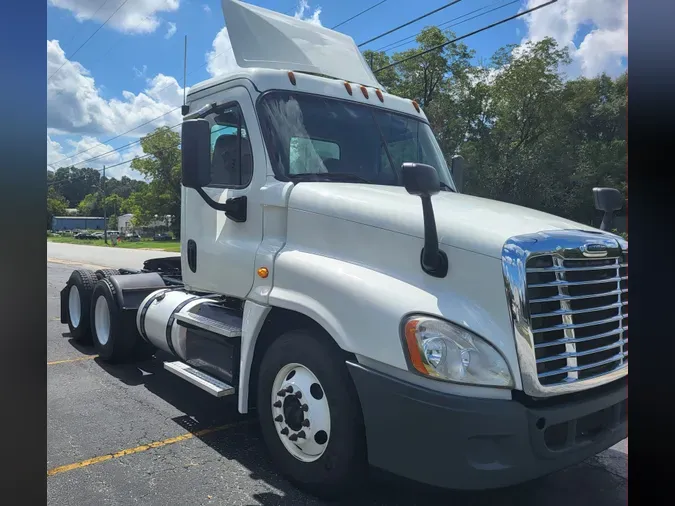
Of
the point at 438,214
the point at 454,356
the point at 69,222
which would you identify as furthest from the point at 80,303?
the point at 454,356

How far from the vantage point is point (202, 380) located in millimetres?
4102

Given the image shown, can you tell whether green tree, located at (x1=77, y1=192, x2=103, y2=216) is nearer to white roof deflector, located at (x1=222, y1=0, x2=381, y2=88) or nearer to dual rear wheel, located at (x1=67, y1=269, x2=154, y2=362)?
dual rear wheel, located at (x1=67, y1=269, x2=154, y2=362)

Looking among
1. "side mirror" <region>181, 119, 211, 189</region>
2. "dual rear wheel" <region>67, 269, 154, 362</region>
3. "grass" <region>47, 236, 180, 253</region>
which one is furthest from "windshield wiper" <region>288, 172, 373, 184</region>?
"dual rear wheel" <region>67, 269, 154, 362</region>

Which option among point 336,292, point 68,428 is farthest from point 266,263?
point 68,428

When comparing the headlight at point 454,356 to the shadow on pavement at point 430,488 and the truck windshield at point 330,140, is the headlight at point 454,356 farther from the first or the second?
the truck windshield at point 330,140

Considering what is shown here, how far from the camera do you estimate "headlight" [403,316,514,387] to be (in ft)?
8.46

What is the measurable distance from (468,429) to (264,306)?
1.64 meters

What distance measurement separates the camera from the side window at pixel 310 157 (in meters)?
3.81

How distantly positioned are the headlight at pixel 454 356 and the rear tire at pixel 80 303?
5634 mm

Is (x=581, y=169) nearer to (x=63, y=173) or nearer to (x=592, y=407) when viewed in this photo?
(x=592, y=407)

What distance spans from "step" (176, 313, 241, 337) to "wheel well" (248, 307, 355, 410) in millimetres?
275
